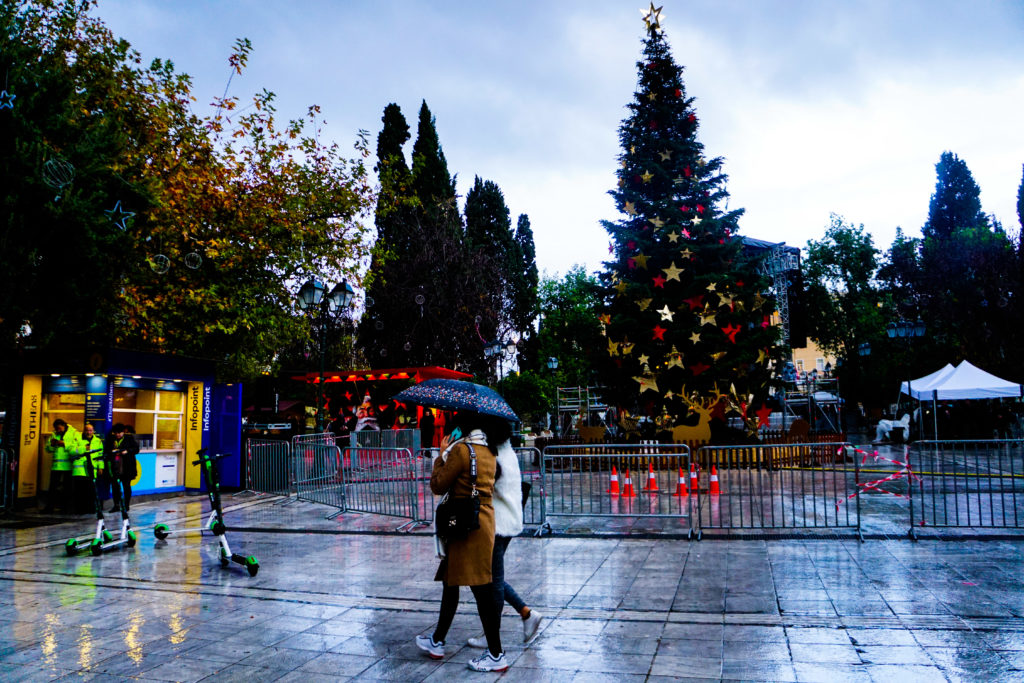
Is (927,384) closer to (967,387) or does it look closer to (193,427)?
(967,387)

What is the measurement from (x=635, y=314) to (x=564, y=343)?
32047 millimetres

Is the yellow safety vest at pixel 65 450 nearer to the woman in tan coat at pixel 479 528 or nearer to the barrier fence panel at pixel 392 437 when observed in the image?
the barrier fence panel at pixel 392 437

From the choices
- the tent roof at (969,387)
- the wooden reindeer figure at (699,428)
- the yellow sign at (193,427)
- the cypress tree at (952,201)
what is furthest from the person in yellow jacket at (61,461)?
the cypress tree at (952,201)

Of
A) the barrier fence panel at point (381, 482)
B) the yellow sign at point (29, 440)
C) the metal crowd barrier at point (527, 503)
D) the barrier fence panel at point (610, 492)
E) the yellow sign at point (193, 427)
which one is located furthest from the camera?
the yellow sign at point (193, 427)

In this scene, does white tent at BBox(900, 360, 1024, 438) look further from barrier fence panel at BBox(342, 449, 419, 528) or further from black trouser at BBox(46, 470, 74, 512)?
black trouser at BBox(46, 470, 74, 512)

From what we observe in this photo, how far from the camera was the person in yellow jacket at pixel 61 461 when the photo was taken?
12484mm

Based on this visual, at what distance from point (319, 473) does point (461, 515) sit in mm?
10059

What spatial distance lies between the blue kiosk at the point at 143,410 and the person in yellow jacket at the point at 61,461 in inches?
36.5

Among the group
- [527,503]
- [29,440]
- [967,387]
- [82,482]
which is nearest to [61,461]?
[82,482]

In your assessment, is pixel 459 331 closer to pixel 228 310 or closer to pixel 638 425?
pixel 638 425

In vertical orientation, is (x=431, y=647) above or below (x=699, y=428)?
below

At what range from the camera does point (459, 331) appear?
1286 inches

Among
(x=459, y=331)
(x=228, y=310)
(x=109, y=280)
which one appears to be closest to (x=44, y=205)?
(x=109, y=280)

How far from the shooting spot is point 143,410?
1505 centimetres
